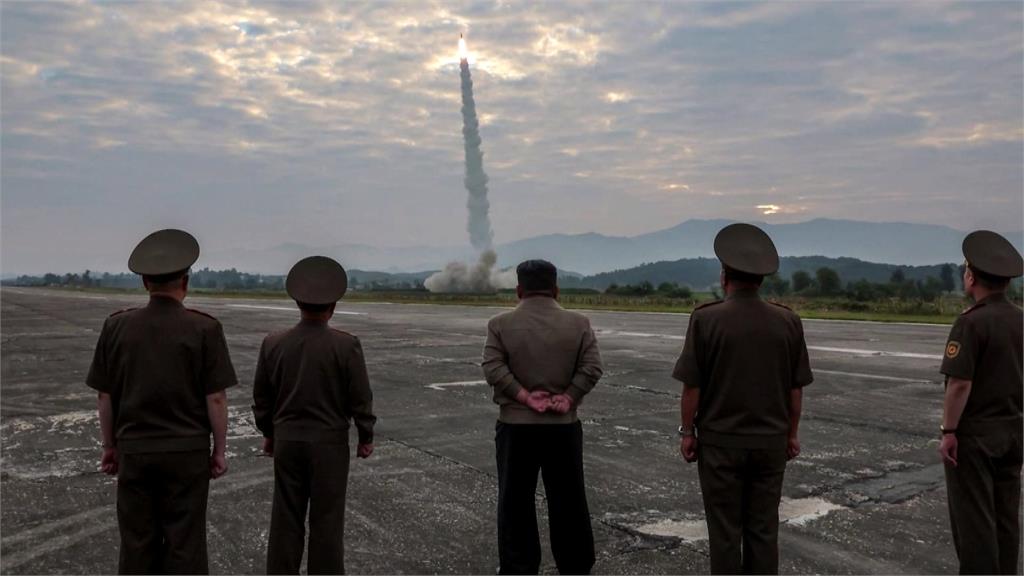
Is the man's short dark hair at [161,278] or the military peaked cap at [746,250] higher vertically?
the military peaked cap at [746,250]

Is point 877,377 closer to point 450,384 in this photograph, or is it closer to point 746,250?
point 450,384

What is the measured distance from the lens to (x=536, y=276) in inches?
188

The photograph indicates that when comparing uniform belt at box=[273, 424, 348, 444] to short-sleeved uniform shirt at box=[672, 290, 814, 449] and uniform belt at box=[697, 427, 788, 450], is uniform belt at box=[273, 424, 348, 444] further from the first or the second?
uniform belt at box=[697, 427, 788, 450]

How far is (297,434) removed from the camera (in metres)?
4.22

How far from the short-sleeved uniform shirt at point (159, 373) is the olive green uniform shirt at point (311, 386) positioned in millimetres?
317

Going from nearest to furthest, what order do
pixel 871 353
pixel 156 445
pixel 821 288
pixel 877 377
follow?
pixel 156 445 < pixel 877 377 < pixel 871 353 < pixel 821 288

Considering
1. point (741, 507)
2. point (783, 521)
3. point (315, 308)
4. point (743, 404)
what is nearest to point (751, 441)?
point (743, 404)

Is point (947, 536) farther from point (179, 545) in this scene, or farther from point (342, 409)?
point (179, 545)

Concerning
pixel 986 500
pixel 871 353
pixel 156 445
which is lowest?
pixel 871 353

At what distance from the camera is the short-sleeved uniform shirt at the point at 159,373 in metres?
3.96

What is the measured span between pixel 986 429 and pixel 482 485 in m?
4.24

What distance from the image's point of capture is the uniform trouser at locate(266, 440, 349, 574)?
420 centimetres

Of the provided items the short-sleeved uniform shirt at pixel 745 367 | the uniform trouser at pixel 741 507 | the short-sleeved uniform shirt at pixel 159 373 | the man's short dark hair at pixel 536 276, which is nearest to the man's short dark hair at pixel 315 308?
the short-sleeved uniform shirt at pixel 159 373

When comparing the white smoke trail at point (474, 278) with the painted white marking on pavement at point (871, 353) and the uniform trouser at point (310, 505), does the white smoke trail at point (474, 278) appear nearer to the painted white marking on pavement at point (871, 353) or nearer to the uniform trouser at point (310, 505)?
the painted white marking on pavement at point (871, 353)
